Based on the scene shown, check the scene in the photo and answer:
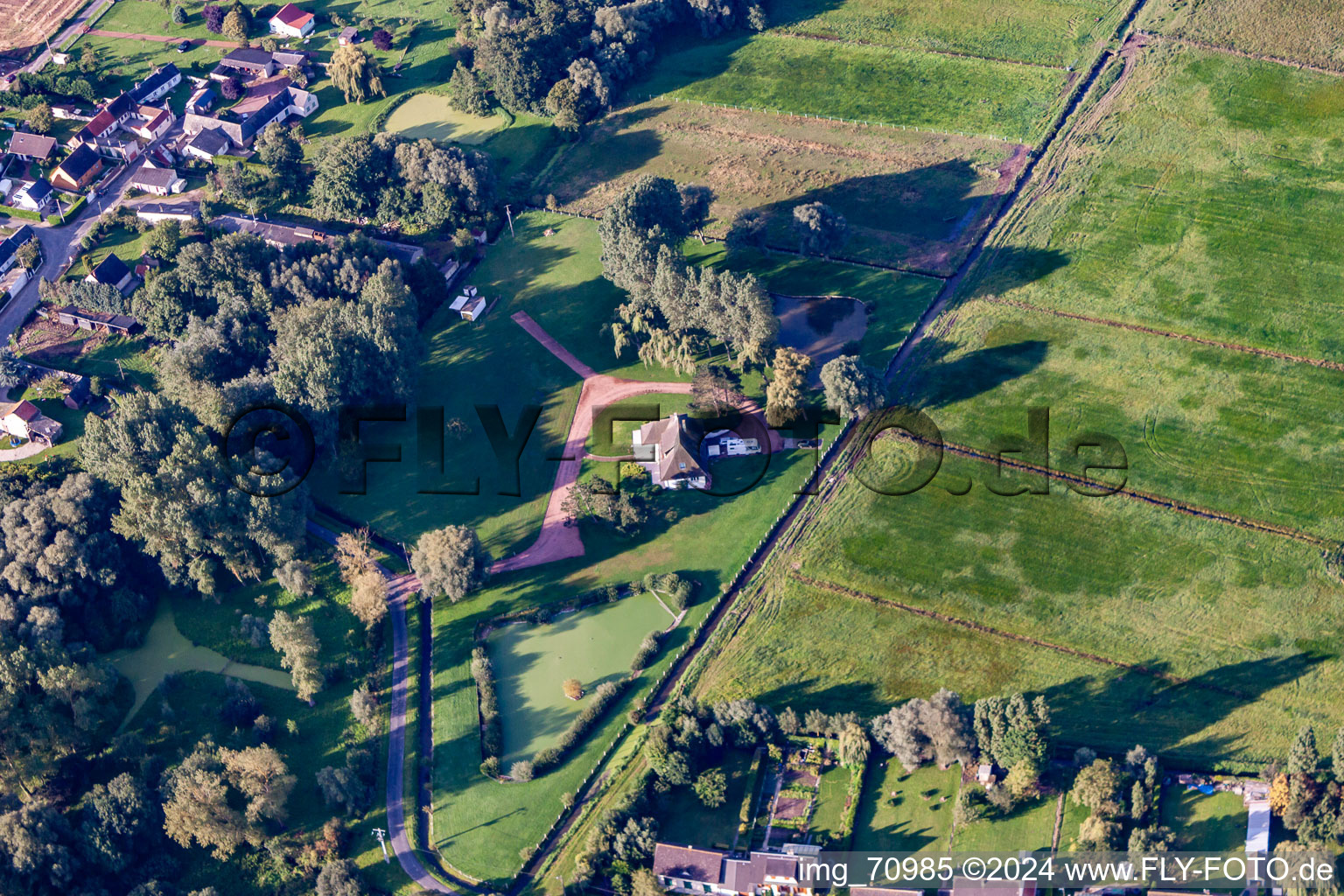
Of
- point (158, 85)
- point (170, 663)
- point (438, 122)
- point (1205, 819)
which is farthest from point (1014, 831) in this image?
point (158, 85)

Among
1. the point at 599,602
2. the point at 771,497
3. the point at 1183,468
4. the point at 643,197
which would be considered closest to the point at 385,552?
the point at 599,602

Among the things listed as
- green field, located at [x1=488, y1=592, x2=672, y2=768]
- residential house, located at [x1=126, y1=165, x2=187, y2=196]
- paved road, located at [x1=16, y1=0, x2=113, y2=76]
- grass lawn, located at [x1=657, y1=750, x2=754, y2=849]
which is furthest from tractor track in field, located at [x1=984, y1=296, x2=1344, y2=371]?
paved road, located at [x1=16, y1=0, x2=113, y2=76]

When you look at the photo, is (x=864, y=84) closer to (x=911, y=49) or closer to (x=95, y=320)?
(x=911, y=49)

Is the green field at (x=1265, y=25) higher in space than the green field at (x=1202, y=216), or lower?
higher

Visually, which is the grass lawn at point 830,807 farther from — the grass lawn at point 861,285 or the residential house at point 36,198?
the residential house at point 36,198

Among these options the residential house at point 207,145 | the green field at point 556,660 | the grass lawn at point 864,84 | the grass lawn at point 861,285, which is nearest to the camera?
the green field at point 556,660

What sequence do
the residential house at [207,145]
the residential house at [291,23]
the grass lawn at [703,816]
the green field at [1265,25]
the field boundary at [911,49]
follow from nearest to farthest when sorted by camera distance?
1. the grass lawn at [703,816]
2. the green field at [1265,25]
3. the residential house at [207,145]
4. the field boundary at [911,49]
5. the residential house at [291,23]

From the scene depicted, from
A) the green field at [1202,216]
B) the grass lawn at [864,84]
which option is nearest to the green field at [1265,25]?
the green field at [1202,216]

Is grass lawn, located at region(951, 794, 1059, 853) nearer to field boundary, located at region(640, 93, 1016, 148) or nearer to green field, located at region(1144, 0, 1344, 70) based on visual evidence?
field boundary, located at region(640, 93, 1016, 148)
